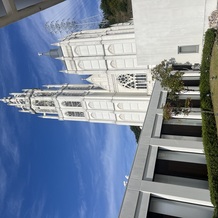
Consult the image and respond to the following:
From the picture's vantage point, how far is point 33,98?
140 ft

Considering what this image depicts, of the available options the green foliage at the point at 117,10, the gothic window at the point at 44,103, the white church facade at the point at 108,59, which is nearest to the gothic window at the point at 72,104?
the gothic window at the point at 44,103

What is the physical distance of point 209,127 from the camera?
55.8ft

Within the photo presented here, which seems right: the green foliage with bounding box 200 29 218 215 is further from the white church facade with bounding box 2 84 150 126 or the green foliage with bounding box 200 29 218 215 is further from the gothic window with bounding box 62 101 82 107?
the gothic window with bounding box 62 101 82 107

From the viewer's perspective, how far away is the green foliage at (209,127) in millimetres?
14281

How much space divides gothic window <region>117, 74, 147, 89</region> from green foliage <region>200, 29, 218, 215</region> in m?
14.2

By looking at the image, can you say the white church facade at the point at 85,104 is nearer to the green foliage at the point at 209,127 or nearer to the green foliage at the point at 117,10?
the green foliage at the point at 209,127

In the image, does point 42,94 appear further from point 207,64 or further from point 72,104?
point 207,64

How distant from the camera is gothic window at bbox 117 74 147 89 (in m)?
34.7

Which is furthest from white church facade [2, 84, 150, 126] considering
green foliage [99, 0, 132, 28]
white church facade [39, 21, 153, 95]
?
green foliage [99, 0, 132, 28]

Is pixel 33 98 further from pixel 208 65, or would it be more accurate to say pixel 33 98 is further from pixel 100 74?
pixel 208 65

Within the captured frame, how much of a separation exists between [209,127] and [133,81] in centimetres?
1915

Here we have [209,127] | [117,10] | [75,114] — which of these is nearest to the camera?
Result: [209,127]

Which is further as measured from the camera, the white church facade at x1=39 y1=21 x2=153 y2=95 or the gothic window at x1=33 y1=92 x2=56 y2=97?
the gothic window at x1=33 y1=92 x2=56 y2=97

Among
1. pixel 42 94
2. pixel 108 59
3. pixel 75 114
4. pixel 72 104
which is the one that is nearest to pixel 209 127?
pixel 108 59
